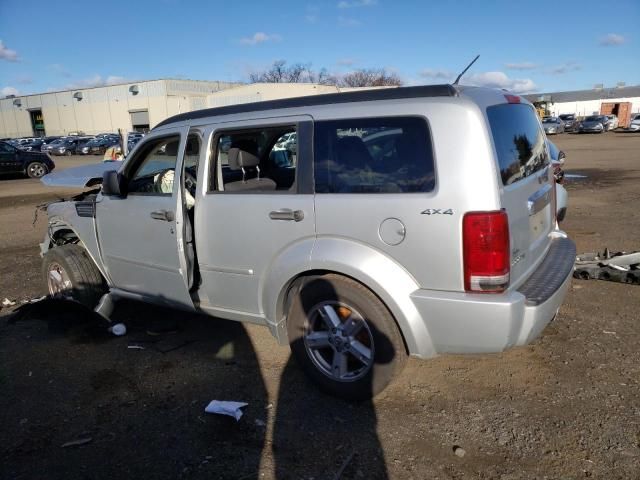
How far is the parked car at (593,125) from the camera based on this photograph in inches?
1721

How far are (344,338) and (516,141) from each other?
1667 millimetres

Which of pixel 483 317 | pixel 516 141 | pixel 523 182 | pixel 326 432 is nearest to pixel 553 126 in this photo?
pixel 516 141

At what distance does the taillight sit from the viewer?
2641 mm

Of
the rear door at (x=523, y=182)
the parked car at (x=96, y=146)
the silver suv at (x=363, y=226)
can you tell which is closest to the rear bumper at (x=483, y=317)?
the silver suv at (x=363, y=226)

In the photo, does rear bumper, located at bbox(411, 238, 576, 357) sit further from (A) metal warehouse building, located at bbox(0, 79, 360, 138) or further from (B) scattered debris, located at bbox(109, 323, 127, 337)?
(A) metal warehouse building, located at bbox(0, 79, 360, 138)

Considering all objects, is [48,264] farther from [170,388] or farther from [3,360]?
[170,388]

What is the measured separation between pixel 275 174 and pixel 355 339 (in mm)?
1516

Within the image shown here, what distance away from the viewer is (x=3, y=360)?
4109mm

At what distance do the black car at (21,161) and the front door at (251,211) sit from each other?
2087 cm

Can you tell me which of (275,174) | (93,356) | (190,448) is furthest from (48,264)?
(190,448)

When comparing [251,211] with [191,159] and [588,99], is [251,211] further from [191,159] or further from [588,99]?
[588,99]

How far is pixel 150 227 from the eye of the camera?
399cm

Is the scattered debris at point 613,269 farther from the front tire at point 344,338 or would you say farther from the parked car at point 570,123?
the parked car at point 570,123

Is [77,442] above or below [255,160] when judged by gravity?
below
